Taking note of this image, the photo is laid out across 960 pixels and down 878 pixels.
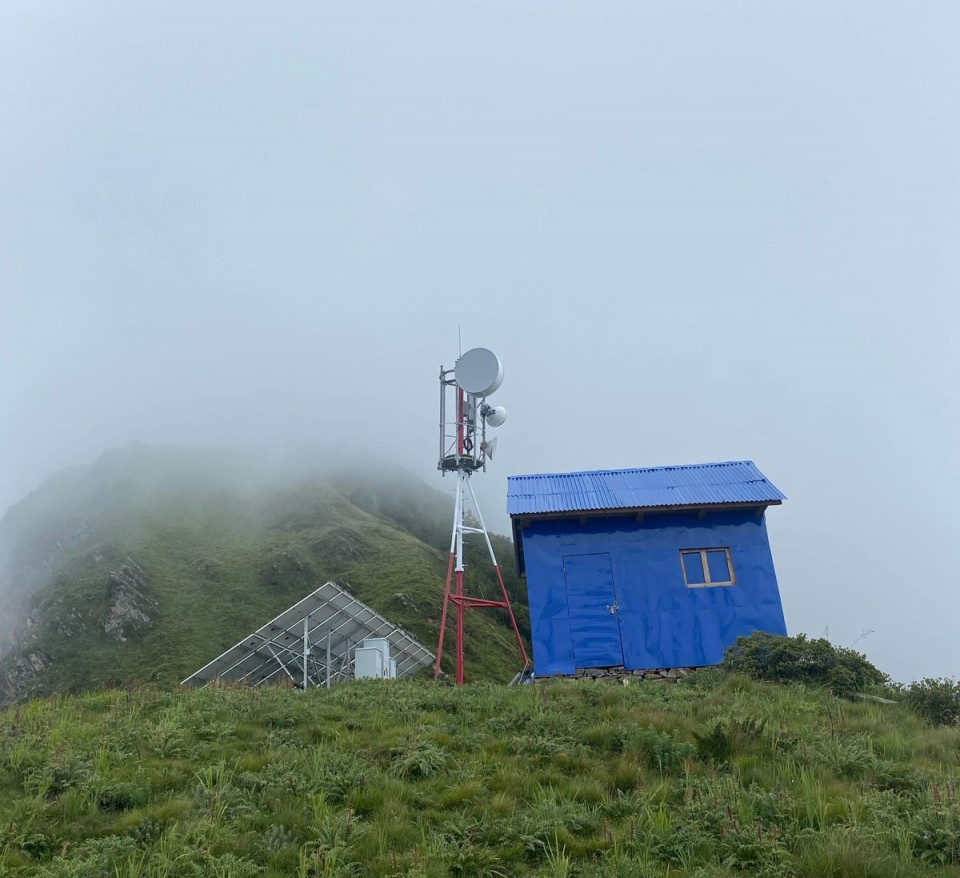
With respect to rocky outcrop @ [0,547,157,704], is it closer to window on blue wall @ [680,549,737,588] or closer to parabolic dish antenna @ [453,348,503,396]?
parabolic dish antenna @ [453,348,503,396]

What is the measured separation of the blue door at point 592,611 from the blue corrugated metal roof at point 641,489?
5.35 ft

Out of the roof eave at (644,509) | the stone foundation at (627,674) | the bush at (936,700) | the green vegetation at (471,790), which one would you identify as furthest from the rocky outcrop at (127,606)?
the bush at (936,700)

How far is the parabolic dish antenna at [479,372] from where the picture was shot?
25.7 m

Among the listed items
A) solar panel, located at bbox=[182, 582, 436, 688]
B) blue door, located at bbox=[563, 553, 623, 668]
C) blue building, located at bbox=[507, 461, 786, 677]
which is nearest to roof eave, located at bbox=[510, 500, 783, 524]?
blue building, located at bbox=[507, 461, 786, 677]

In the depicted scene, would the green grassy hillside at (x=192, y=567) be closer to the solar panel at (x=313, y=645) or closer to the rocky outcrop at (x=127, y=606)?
the rocky outcrop at (x=127, y=606)

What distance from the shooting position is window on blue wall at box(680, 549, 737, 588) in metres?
20.7

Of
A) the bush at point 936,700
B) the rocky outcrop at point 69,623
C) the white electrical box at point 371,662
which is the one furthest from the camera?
the rocky outcrop at point 69,623

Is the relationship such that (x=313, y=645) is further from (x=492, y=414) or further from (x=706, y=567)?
(x=706, y=567)

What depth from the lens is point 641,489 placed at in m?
22.0

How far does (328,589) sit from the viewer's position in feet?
81.6

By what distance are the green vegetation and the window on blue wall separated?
794 centimetres

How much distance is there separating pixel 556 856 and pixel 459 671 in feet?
46.8

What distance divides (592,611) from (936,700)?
28.4 feet

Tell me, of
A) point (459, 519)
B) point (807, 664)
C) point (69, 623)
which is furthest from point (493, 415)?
point (69, 623)
